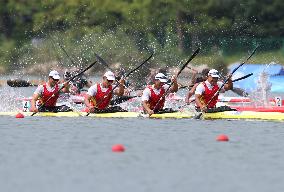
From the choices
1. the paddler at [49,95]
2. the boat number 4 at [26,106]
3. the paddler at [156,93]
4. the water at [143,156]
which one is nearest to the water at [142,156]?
the water at [143,156]

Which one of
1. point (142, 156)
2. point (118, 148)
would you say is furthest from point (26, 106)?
point (142, 156)

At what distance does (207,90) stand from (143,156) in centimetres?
977

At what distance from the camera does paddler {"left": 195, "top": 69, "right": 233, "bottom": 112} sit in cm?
2941

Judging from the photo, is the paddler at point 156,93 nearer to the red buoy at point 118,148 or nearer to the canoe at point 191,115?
the canoe at point 191,115

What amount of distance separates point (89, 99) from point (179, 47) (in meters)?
35.1

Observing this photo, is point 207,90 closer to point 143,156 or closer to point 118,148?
point 118,148

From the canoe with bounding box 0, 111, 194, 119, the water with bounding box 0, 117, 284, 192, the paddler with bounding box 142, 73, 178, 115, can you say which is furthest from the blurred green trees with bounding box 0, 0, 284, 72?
the water with bounding box 0, 117, 284, 192

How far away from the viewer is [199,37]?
224 feet

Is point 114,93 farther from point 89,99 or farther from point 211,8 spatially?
point 211,8

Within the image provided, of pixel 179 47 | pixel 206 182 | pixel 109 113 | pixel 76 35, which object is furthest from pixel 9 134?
pixel 76 35

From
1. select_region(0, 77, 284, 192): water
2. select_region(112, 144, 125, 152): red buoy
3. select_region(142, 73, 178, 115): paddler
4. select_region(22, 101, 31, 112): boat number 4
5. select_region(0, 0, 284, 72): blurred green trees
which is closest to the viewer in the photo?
select_region(0, 77, 284, 192): water

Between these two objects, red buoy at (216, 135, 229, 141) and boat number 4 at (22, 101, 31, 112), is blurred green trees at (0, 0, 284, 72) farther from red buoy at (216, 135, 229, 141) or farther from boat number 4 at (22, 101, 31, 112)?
red buoy at (216, 135, 229, 141)

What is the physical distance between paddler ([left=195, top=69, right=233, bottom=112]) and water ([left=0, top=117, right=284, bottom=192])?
0.83 meters

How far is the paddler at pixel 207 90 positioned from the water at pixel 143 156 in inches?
32.6
